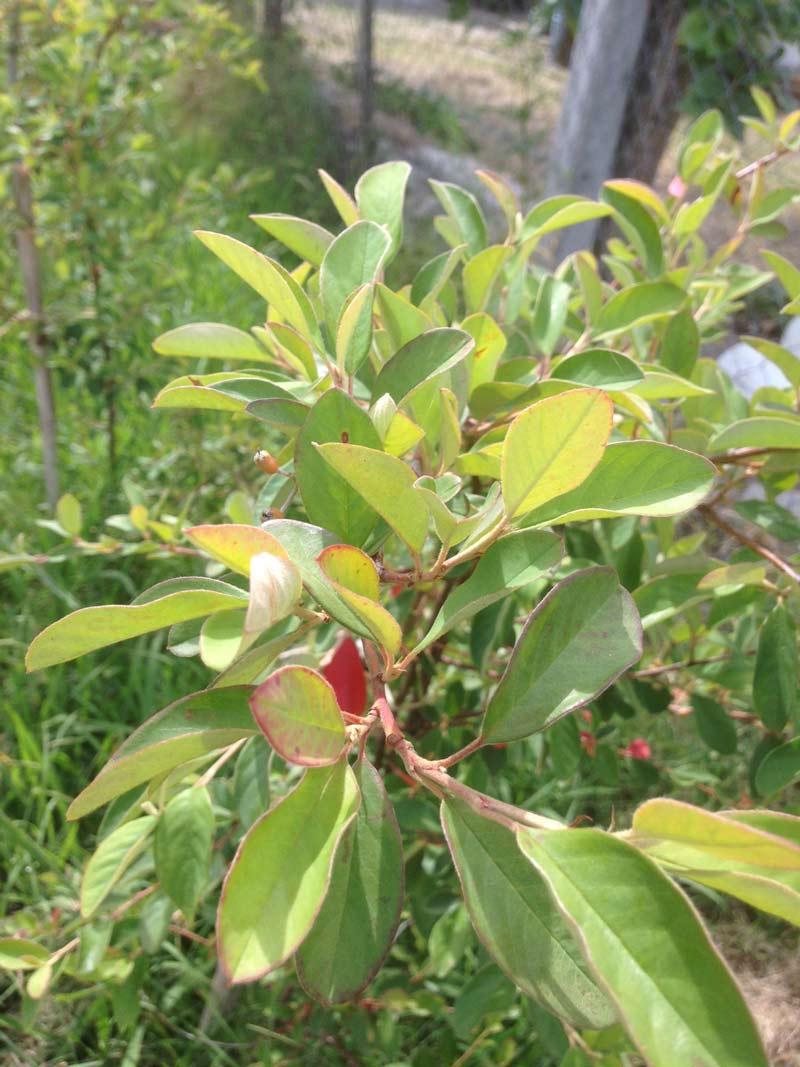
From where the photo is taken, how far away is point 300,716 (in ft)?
1.14

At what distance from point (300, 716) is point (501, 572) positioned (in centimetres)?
14

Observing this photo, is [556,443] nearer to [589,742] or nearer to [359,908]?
[359,908]

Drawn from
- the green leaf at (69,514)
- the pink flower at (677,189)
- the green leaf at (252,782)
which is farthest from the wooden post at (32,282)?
the green leaf at (252,782)

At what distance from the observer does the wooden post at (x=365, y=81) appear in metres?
3.43

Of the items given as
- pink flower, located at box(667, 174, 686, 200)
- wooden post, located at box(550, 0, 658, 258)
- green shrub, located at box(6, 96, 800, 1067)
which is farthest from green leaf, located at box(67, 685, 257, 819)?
wooden post, located at box(550, 0, 658, 258)

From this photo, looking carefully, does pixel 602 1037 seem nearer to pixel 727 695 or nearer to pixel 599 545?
pixel 599 545

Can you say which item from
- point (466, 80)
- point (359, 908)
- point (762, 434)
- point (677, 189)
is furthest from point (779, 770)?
point (466, 80)

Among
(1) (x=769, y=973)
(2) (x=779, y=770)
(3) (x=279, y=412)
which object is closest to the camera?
(3) (x=279, y=412)

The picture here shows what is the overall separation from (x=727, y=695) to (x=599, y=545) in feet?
1.41

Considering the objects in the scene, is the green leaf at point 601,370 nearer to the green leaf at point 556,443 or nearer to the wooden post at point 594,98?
the green leaf at point 556,443

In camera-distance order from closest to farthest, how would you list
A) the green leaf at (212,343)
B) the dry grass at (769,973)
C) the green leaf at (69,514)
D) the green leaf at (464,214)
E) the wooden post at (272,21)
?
the green leaf at (212,343), the green leaf at (464,214), the green leaf at (69,514), the dry grass at (769,973), the wooden post at (272,21)

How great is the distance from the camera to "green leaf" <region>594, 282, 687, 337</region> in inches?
26.7

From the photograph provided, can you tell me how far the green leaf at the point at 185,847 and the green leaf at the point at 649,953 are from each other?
377 mm

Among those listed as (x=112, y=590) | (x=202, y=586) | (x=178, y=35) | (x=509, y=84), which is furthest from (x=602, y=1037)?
(x=509, y=84)
